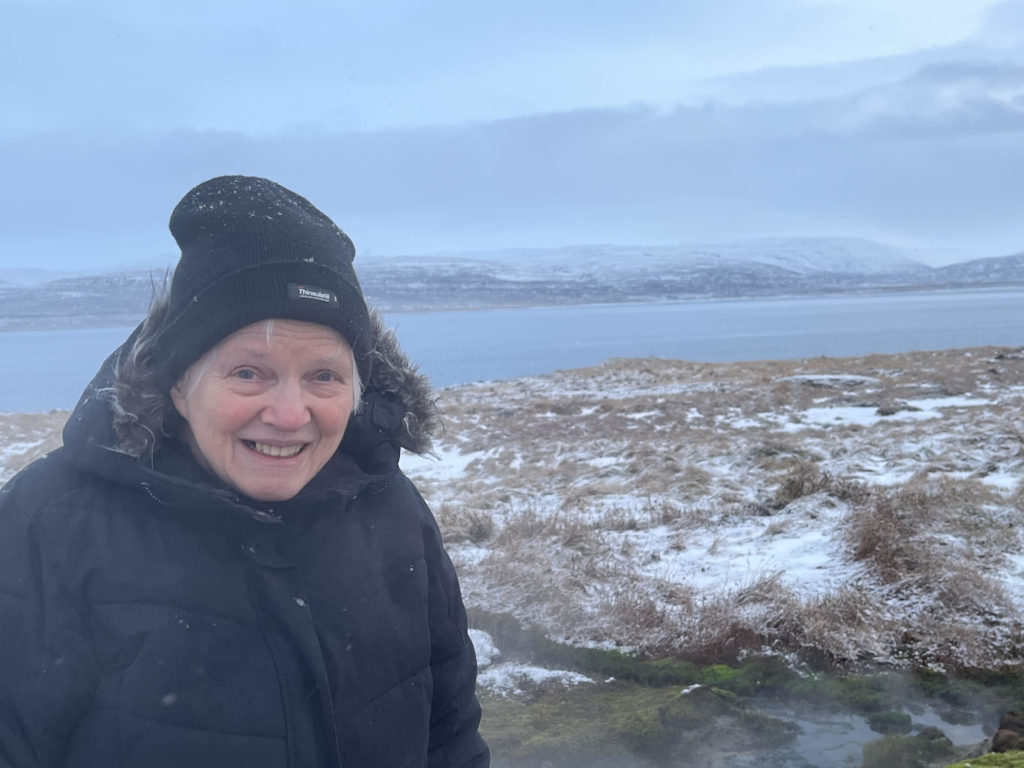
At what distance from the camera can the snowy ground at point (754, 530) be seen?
557 centimetres

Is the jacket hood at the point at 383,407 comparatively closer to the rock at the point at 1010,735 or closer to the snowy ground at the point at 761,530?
the rock at the point at 1010,735

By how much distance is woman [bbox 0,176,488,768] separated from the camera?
1.60 m

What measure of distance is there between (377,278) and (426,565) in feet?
515

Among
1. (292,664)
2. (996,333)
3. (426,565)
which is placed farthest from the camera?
(996,333)

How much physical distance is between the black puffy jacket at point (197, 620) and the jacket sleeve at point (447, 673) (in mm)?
83

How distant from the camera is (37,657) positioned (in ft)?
5.12

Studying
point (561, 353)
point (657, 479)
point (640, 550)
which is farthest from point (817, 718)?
point (561, 353)

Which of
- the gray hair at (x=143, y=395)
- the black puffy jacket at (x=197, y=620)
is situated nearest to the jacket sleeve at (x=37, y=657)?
the black puffy jacket at (x=197, y=620)

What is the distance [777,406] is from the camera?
1561cm

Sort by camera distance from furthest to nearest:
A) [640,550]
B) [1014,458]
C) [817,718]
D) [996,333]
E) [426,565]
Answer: [996,333] → [1014,458] → [640,550] → [817,718] → [426,565]

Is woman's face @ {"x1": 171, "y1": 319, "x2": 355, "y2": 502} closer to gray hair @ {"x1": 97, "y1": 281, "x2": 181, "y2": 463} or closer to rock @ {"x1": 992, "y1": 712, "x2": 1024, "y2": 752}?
gray hair @ {"x1": 97, "y1": 281, "x2": 181, "y2": 463}

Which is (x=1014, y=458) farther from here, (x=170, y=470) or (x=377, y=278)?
(x=377, y=278)

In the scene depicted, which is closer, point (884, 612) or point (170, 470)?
point (170, 470)

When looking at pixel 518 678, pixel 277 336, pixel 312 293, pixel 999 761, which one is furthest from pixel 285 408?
pixel 518 678
